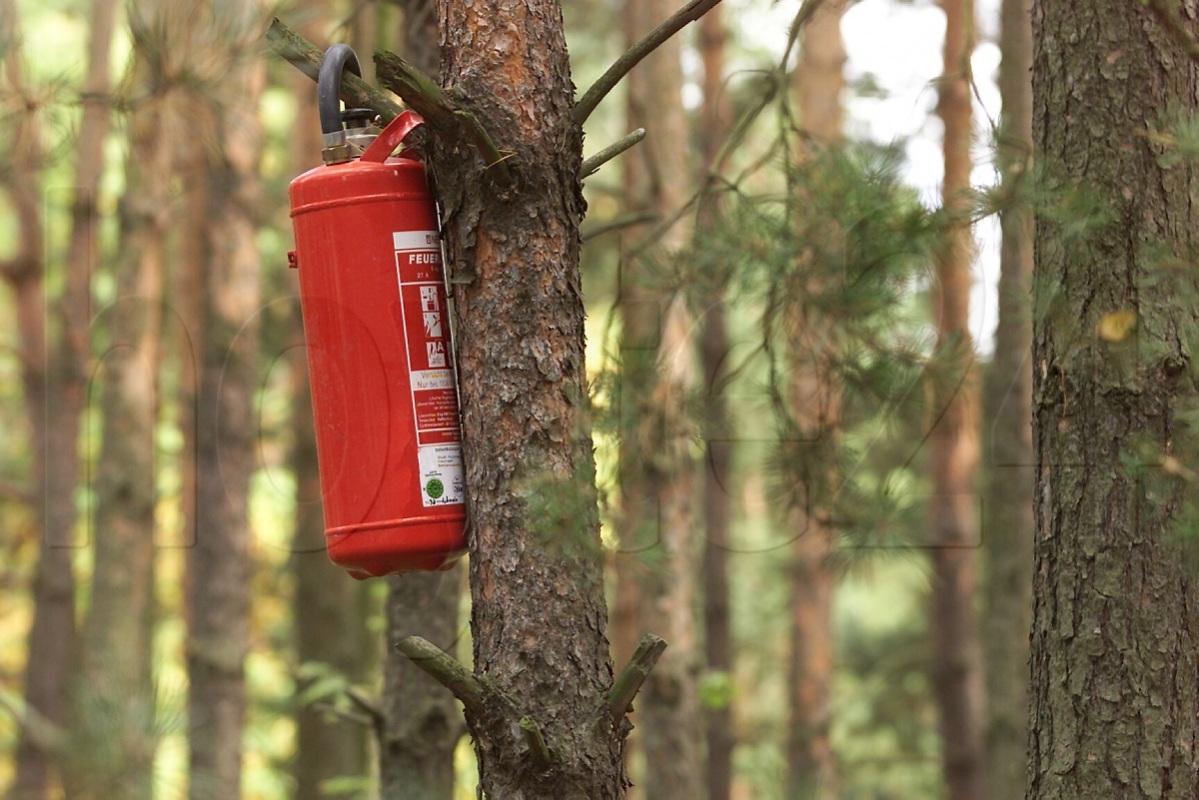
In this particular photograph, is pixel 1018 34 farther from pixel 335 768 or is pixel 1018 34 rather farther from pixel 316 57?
pixel 335 768

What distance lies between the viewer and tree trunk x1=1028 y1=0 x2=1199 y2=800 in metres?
2.32

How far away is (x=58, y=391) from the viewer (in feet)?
32.2

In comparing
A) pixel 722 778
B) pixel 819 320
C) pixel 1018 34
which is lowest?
pixel 722 778

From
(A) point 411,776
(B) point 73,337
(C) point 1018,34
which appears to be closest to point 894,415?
(A) point 411,776

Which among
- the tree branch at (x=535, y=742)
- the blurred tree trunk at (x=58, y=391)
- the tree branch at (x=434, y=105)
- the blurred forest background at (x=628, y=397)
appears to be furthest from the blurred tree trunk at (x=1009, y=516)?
the blurred tree trunk at (x=58, y=391)

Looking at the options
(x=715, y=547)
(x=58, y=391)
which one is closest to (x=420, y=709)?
(x=715, y=547)

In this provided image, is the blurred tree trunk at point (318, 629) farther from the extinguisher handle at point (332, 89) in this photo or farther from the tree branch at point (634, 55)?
the tree branch at point (634, 55)

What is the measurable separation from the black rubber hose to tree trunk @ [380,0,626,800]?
0.18 metres

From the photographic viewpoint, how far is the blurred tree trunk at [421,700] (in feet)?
13.1

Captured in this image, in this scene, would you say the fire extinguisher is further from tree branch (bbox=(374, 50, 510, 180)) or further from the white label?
tree branch (bbox=(374, 50, 510, 180))

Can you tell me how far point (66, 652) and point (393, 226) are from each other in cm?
892

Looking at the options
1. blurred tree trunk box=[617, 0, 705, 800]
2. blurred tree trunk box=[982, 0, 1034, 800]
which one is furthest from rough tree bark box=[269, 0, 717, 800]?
blurred tree trunk box=[982, 0, 1034, 800]

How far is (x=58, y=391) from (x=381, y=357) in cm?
841

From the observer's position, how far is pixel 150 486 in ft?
24.7
